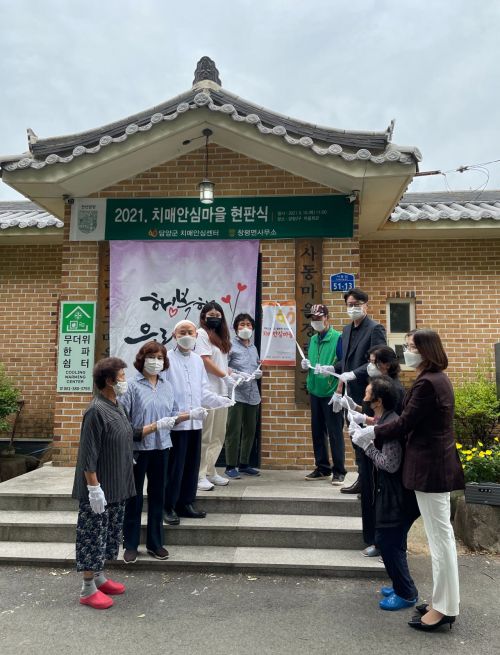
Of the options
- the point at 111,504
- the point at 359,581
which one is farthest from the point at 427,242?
the point at 111,504

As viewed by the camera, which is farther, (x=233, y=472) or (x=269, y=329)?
(x=269, y=329)

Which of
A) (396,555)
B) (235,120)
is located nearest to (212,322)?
(235,120)

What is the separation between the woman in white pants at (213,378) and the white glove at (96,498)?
1722 mm

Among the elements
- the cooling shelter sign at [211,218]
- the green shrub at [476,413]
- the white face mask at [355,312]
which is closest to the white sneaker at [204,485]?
the white face mask at [355,312]

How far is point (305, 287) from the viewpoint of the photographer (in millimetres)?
6281

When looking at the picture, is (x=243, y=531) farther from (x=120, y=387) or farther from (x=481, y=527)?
(x=481, y=527)

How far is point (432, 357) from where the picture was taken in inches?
131

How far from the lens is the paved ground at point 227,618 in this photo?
123 inches

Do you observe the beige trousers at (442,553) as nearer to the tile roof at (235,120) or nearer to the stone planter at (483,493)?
the stone planter at (483,493)

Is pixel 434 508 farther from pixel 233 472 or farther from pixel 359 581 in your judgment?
pixel 233 472

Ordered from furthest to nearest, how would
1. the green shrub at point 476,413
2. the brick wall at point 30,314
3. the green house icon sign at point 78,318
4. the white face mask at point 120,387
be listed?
the brick wall at point 30,314 → the green shrub at point 476,413 → the green house icon sign at point 78,318 → the white face mask at point 120,387

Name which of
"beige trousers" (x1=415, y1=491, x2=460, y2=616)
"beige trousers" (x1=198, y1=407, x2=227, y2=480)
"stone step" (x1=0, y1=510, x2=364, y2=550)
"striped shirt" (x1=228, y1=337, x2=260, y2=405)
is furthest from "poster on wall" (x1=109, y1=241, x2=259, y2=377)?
"beige trousers" (x1=415, y1=491, x2=460, y2=616)

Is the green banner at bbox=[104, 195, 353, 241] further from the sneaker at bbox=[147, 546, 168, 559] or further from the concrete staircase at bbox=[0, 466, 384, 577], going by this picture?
the sneaker at bbox=[147, 546, 168, 559]

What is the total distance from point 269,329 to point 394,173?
7.41 feet
